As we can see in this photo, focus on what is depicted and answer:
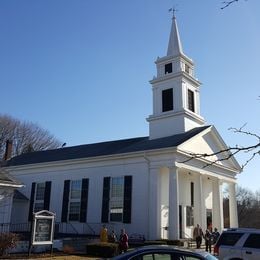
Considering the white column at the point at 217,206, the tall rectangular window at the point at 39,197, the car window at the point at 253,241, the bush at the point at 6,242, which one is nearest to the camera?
the car window at the point at 253,241

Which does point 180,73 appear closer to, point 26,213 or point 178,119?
point 178,119

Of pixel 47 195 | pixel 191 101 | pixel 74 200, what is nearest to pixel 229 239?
pixel 74 200

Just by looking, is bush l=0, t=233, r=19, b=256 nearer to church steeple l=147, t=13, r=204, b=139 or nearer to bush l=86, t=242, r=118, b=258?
bush l=86, t=242, r=118, b=258

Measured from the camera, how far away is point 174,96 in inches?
1362

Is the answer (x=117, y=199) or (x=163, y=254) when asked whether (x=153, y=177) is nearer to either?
(x=117, y=199)

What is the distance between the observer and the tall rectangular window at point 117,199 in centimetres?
2981

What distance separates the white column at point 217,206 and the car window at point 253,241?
21339mm

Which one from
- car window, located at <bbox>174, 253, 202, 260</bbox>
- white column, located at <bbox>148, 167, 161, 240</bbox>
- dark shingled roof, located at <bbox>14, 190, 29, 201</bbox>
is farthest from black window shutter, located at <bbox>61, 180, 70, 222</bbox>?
car window, located at <bbox>174, 253, 202, 260</bbox>

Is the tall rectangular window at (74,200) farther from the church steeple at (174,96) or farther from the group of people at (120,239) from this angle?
the church steeple at (174,96)

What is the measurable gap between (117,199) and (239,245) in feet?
58.7

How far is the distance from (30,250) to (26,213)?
1699 cm

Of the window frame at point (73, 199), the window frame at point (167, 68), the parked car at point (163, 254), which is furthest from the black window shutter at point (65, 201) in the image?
the parked car at point (163, 254)

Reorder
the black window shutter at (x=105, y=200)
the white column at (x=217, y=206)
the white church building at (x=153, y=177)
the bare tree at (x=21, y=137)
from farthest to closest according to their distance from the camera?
the bare tree at (x=21, y=137) < the white column at (x=217, y=206) < the black window shutter at (x=105, y=200) < the white church building at (x=153, y=177)

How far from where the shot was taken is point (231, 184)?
122ft
